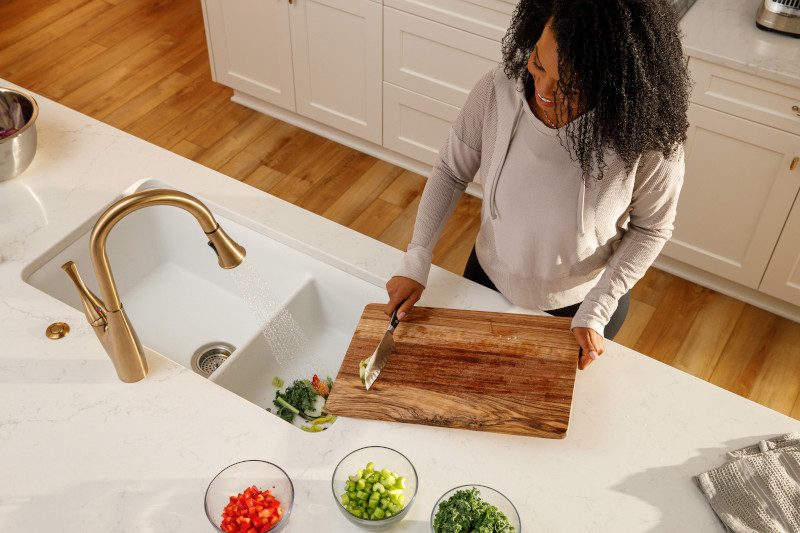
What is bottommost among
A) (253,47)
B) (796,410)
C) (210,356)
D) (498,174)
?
(796,410)

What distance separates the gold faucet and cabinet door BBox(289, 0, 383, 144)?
1.74 meters

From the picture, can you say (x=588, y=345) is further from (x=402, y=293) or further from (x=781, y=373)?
(x=781, y=373)

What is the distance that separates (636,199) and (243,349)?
0.82 metres

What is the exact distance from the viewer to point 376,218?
308 cm

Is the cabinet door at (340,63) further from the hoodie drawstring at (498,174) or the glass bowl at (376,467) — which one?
the glass bowl at (376,467)

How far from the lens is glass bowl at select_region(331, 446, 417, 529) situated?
1312mm

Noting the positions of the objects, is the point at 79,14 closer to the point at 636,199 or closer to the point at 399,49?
the point at 399,49

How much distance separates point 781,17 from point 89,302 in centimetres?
199

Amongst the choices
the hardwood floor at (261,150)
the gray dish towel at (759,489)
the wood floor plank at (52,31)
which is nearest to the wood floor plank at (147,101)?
the hardwood floor at (261,150)

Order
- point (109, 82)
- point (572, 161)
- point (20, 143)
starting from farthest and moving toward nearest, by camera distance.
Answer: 1. point (109, 82)
2. point (20, 143)
3. point (572, 161)

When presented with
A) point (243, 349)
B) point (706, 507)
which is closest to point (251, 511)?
point (243, 349)

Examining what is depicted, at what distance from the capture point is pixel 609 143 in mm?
1341

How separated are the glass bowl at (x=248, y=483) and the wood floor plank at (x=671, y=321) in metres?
1.60

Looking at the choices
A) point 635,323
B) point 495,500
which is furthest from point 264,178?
point 495,500
